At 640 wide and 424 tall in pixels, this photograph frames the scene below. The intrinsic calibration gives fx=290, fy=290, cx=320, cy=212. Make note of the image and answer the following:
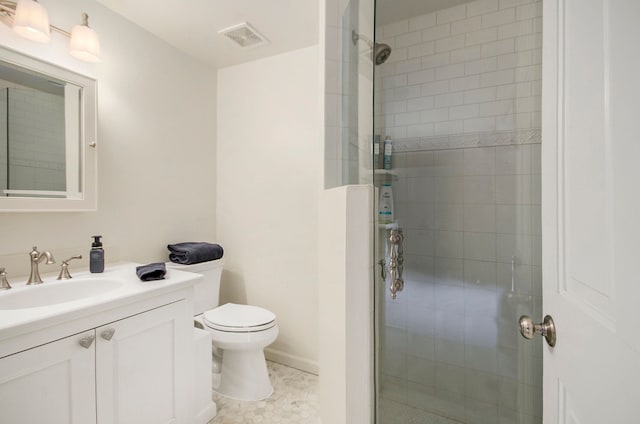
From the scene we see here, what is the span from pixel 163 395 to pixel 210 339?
329 millimetres

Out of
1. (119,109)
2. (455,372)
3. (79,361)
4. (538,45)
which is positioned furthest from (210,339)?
(538,45)

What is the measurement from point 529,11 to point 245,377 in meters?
2.39

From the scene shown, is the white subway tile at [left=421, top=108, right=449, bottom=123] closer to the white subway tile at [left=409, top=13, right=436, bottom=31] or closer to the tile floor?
the white subway tile at [left=409, top=13, right=436, bottom=31]

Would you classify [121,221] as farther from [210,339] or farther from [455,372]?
[455,372]

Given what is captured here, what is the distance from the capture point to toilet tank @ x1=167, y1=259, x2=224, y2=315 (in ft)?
6.46

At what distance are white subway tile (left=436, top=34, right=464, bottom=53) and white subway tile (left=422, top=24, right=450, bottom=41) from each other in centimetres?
2

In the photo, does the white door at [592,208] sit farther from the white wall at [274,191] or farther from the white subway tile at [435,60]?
the white wall at [274,191]

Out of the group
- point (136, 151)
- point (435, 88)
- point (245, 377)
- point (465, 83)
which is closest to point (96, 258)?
point (136, 151)

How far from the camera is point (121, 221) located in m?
1.82

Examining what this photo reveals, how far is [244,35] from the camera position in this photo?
77.3 inches

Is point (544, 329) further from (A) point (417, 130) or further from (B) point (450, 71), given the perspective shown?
(B) point (450, 71)

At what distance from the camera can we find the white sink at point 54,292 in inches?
47.2

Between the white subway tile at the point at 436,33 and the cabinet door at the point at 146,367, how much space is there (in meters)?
Result: 1.85

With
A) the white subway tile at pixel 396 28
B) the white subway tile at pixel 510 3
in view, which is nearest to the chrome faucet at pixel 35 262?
the white subway tile at pixel 396 28
